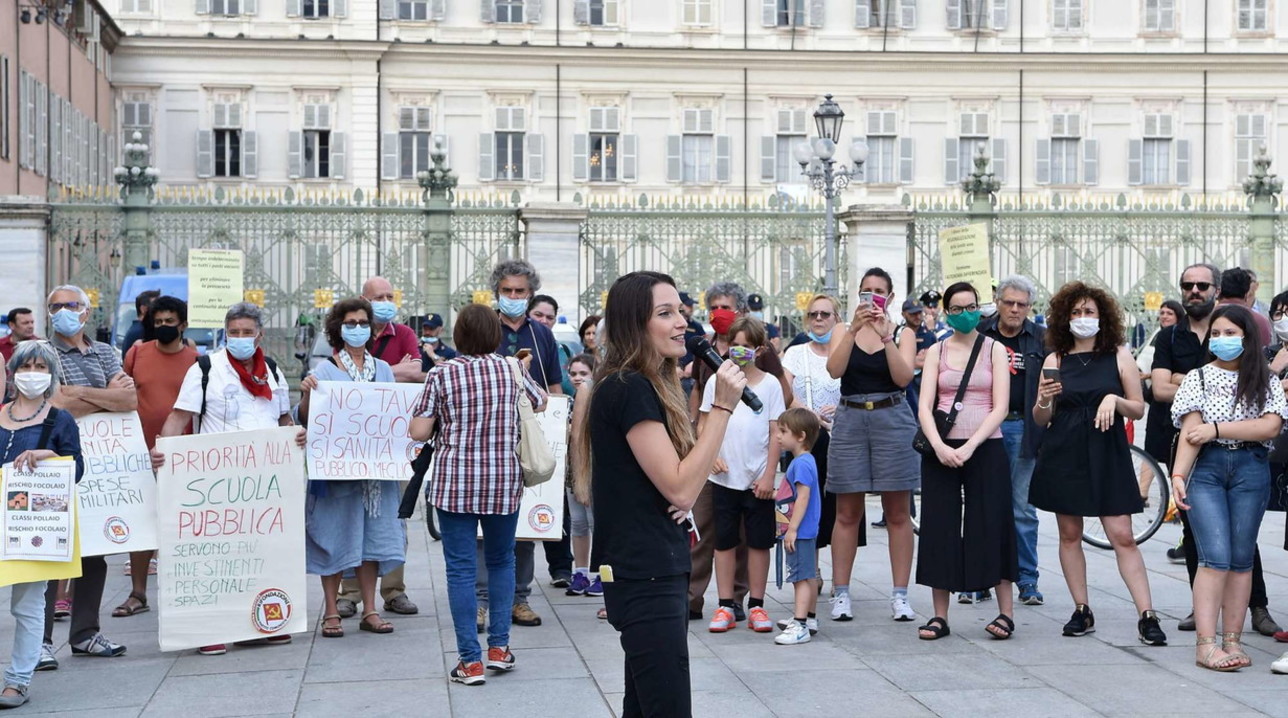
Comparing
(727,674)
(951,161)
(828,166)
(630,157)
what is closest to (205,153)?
(630,157)

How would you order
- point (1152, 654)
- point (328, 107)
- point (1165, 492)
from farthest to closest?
point (328, 107) < point (1165, 492) < point (1152, 654)

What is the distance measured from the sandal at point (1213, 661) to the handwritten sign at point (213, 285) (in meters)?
10.8

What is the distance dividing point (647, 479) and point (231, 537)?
4293 mm

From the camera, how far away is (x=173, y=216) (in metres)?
22.1

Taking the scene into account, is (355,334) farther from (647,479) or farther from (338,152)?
(338,152)

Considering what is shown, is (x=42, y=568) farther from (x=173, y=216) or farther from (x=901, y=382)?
(x=173, y=216)

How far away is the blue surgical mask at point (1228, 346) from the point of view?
7.80 meters

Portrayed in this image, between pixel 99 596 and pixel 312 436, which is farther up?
pixel 312 436

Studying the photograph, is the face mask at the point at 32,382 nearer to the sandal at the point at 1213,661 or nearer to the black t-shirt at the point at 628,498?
the black t-shirt at the point at 628,498

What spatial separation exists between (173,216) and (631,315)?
60.0ft

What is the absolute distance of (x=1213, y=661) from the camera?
25.4 ft

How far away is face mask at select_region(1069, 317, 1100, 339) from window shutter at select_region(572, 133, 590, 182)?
3181 centimetres

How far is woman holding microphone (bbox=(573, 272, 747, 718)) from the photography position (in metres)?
4.88

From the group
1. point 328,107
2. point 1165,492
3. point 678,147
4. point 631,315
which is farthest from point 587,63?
point 631,315
